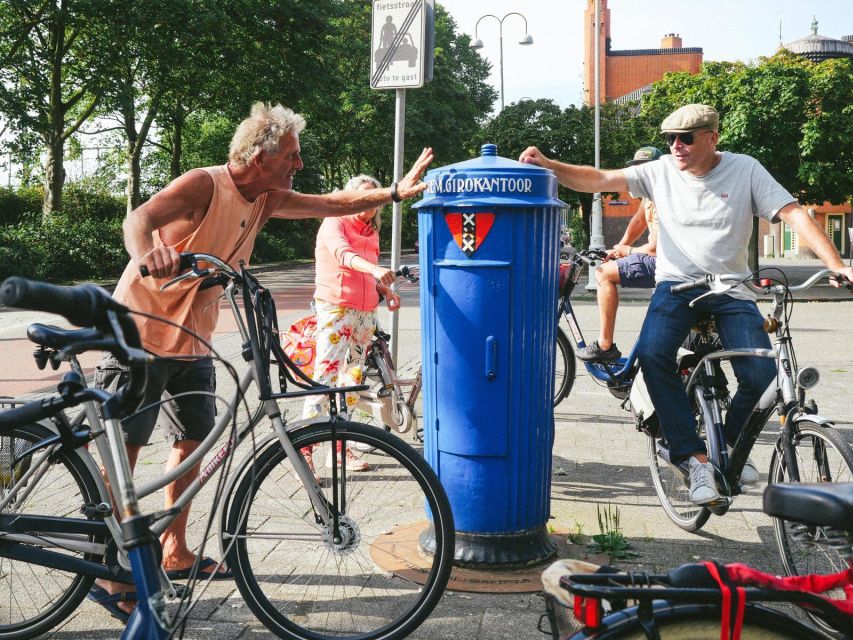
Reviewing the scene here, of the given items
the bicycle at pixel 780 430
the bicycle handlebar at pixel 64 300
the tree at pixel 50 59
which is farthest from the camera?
the tree at pixel 50 59

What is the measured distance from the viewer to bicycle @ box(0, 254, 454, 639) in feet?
10.00

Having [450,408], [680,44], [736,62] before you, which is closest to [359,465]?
[450,408]

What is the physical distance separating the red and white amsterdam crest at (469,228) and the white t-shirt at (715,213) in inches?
40.9

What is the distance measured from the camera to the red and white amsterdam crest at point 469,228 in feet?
12.0

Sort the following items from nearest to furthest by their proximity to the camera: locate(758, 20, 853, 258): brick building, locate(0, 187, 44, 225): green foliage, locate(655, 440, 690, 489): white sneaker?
locate(655, 440, 690, 489): white sneaker, locate(0, 187, 44, 225): green foliage, locate(758, 20, 853, 258): brick building

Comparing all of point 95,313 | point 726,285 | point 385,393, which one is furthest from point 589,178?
point 95,313

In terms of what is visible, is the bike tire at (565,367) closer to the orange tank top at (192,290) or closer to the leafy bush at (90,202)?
the orange tank top at (192,290)

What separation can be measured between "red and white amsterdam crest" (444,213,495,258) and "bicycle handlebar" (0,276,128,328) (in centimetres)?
179

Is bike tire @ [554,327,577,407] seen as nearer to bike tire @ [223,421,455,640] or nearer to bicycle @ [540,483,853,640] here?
bike tire @ [223,421,455,640]

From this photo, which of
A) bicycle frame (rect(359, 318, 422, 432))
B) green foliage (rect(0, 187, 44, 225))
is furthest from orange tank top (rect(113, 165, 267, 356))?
green foliage (rect(0, 187, 44, 225))

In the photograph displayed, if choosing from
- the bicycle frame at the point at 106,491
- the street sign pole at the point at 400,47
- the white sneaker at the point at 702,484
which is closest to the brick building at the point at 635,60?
the street sign pole at the point at 400,47

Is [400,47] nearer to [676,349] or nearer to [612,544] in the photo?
[676,349]

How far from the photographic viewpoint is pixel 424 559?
3.38 metres

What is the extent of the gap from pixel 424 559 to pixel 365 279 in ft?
8.55
